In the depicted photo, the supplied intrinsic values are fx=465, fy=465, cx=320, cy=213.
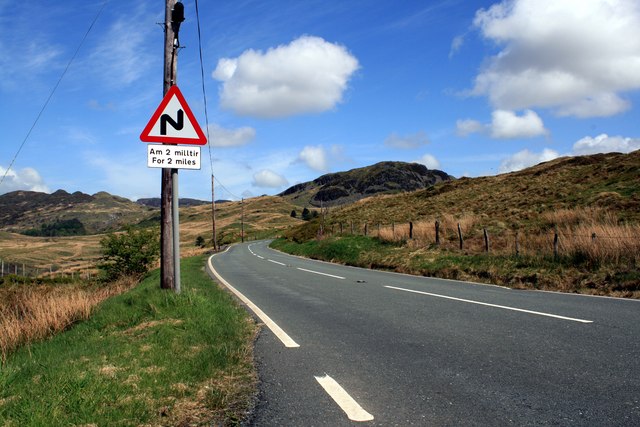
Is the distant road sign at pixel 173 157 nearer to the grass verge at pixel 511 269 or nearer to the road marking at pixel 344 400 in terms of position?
the road marking at pixel 344 400

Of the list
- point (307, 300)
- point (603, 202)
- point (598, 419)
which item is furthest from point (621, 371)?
point (603, 202)

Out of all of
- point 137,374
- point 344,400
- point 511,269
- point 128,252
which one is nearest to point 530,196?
point 511,269

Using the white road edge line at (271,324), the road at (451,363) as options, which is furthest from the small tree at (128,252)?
the road at (451,363)

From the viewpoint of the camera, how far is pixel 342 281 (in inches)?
566

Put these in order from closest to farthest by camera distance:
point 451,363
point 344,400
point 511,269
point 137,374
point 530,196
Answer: point 344,400 → point 137,374 → point 451,363 → point 511,269 → point 530,196

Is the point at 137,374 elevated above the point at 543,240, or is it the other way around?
the point at 543,240

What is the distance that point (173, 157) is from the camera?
7785 mm

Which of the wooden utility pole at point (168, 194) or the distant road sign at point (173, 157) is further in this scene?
Result: the wooden utility pole at point (168, 194)

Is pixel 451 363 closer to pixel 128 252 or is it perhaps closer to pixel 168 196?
pixel 168 196

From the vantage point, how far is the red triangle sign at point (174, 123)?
763cm

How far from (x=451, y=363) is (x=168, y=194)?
5.99 metres

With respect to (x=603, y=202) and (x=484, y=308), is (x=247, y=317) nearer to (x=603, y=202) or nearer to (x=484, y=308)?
(x=484, y=308)

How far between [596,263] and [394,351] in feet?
31.9

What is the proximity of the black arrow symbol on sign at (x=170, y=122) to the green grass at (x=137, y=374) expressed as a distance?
299 cm
